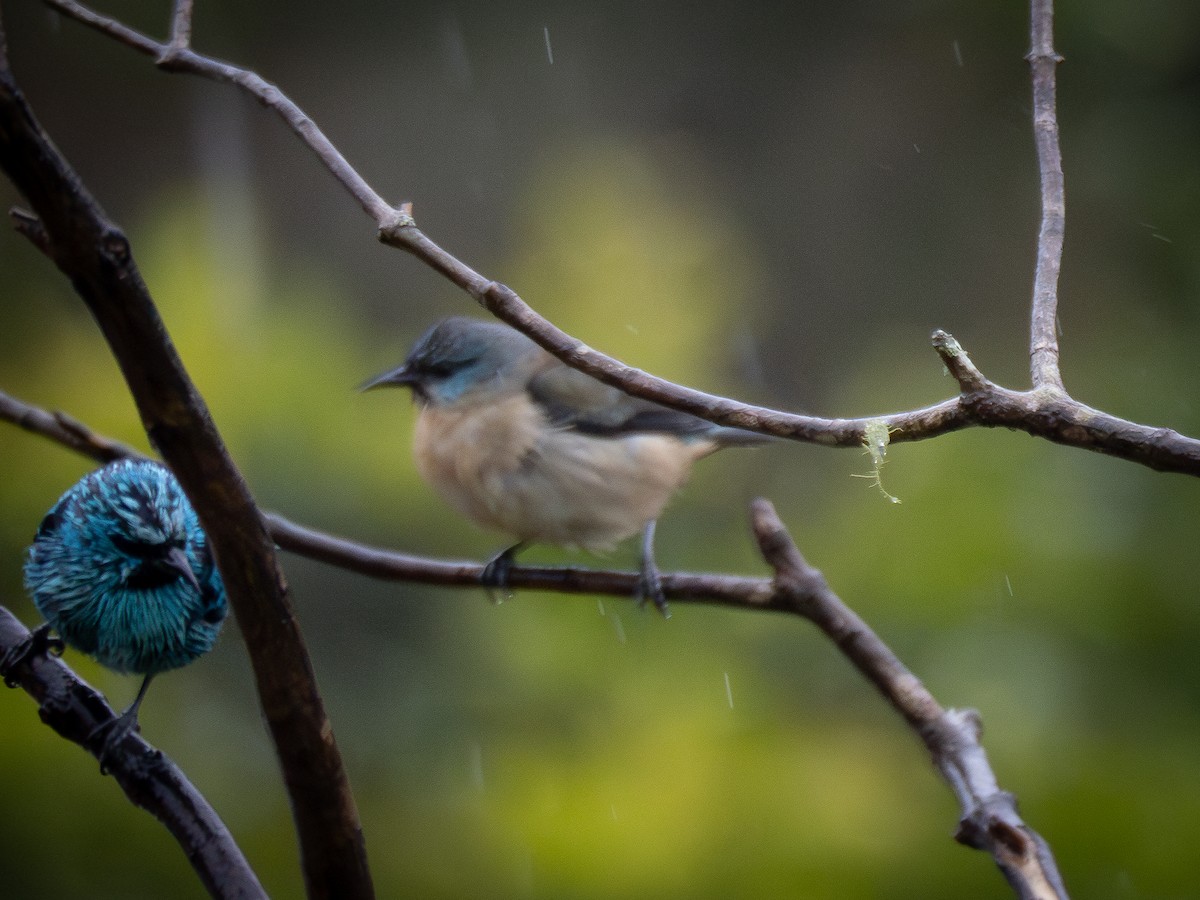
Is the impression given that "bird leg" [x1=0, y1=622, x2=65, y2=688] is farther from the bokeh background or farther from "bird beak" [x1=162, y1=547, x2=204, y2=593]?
the bokeh background

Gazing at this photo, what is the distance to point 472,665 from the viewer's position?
1.88 m

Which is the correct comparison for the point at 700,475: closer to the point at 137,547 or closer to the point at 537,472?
the point at 537,472

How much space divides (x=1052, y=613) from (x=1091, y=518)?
154mm

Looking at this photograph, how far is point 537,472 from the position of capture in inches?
59.9

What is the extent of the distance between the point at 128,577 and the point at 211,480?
0.72 metres

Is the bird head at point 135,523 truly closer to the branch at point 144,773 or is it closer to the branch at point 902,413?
the branch at point 144,773

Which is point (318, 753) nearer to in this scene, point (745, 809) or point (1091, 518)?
point (745, 809)

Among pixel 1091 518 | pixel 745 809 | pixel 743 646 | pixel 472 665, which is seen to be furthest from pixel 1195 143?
pixel 472 665

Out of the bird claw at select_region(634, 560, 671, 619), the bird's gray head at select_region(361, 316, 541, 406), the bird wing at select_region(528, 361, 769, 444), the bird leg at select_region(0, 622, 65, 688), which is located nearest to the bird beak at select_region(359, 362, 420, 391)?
the bird's gray head at select_region(361, 316, 541, 406)

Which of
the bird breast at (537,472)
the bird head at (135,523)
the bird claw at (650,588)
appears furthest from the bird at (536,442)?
the bird head at (135,523)

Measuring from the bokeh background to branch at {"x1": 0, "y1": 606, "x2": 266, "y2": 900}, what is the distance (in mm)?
857

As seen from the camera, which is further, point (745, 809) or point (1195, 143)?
point (1195, 143)

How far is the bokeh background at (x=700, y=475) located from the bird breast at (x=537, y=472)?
296 millimetres

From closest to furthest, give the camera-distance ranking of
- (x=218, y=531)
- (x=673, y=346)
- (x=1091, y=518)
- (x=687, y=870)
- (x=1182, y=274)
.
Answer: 1. (x=218, y=531)
2. (x=687, y=870)
3. (x=1091, y=518)
4. (x=673, y=346)
5. (x=1182, y=274)
